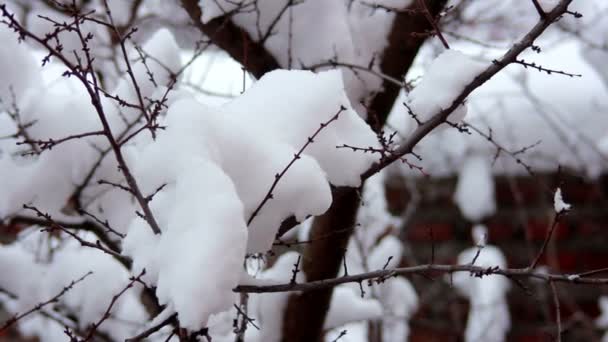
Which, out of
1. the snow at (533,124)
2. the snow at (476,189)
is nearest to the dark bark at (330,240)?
the snow at (533,124)

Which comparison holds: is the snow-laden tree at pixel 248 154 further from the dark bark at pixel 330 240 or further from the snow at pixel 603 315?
the snow at pixel 603 315

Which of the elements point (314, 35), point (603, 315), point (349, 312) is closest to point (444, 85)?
point (314, 35)

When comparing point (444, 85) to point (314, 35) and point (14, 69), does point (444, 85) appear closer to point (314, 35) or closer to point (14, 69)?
point (314, 35)

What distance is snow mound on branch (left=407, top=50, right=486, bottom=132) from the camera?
98 centimetres

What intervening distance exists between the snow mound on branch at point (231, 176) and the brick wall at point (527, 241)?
5.90 ft

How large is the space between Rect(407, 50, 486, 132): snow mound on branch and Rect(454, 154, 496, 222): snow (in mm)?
1833

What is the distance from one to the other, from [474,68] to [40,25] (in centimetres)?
114

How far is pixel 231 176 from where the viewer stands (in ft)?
2.93

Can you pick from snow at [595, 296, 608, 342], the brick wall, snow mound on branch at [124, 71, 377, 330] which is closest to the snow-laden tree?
snow mound on branch at [124, 71, 377, 330]

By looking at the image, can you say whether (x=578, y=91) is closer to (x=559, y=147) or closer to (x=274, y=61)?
(x=559, y=147)

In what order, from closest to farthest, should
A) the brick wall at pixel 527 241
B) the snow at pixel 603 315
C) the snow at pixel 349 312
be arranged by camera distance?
1. the snow at pixel 349 312
2. the snow at pixel 603 315
3. the brick wall at pixel 527 241

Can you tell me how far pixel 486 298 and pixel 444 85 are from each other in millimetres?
1998

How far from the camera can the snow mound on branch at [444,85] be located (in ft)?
3.23

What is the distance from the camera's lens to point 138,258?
0.83 metres
